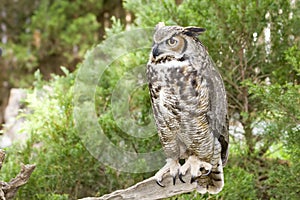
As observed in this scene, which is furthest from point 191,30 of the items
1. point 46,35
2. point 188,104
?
point 46,35

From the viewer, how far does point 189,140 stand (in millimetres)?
1423

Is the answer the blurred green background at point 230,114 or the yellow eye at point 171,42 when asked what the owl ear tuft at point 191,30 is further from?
the blurred green background at point 230,114

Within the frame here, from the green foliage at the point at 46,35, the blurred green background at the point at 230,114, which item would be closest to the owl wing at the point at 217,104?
the blurred green background at the point at 230,114

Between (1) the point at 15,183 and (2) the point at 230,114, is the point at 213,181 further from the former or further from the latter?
(2) the point at 230,114

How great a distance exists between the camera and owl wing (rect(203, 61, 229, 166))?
1.37 metres

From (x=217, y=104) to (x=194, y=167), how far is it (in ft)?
0.64

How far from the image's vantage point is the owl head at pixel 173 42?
49.9 inches

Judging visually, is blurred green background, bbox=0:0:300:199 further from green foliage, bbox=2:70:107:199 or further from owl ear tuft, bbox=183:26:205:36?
owl ear tuft, bbox=183:26:205:36

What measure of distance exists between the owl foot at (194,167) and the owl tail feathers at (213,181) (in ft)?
0.17

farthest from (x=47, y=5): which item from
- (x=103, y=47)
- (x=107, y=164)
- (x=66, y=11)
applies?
(x=107, y=164)

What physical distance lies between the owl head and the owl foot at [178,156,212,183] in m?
0.34

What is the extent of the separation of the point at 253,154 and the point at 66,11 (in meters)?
3.20

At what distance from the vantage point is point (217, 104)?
1.42m

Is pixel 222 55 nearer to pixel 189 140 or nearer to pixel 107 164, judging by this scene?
pixel 107 164
